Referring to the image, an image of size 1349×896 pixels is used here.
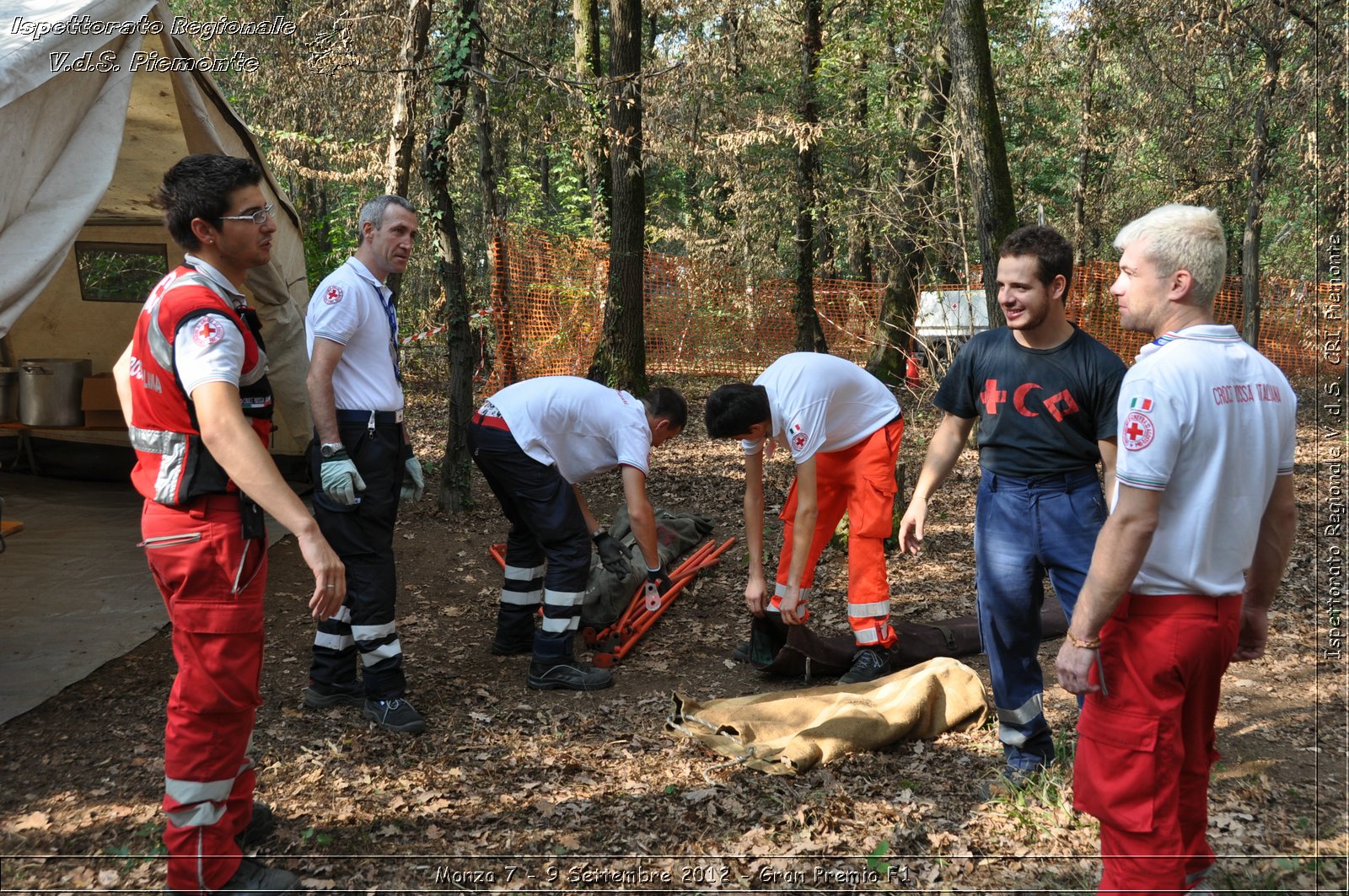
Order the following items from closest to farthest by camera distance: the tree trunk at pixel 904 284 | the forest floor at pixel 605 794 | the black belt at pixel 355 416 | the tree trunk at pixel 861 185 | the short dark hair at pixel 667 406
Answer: the forest floor at pixel 605 794 → the black belt at pixel 355 416 → the short dark hair at pixel 667 406 → the tree trunk at pixel 904 284 → the tree trunk at pixel 861 185

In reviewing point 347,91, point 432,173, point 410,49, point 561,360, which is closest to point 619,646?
point 432,173

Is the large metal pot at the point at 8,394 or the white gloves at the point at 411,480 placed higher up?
the large metal pot at the point at 8,394

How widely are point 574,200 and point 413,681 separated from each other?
13.9 meters

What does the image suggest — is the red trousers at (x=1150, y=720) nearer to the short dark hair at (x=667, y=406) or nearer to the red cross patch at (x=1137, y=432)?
the red cross patch at (x=1137, y=432)

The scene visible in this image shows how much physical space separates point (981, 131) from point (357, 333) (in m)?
4.33

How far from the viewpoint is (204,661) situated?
8.46ft

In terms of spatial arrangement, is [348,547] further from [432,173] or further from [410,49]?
[410,49]

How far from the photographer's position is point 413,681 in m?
4.66

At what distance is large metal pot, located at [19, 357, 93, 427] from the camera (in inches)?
278

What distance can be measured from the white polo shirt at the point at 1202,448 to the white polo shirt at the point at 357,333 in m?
2.96

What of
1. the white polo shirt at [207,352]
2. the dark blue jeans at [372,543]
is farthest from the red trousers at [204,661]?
the dark blue jeans at [372,543]

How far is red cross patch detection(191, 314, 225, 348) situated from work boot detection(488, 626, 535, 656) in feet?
9.39

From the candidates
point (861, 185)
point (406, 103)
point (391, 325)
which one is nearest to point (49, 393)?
point (406, 103)

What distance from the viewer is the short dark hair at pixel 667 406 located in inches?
177
